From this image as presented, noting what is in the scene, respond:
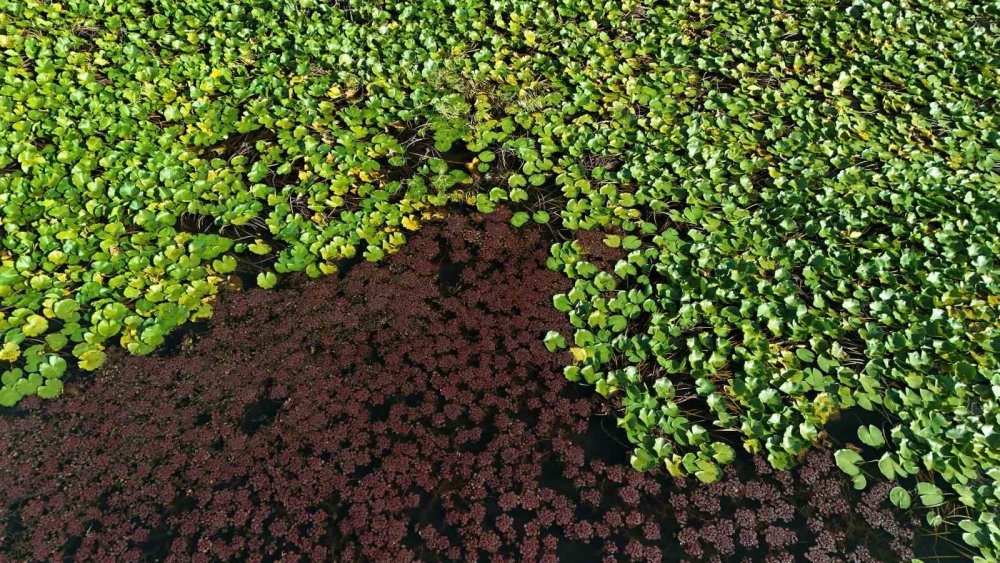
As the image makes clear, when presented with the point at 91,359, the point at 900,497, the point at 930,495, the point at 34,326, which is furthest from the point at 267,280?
the point at 930,495

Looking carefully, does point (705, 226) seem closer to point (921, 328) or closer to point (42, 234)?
point (921, 328)

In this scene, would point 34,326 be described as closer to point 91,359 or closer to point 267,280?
point 91,359

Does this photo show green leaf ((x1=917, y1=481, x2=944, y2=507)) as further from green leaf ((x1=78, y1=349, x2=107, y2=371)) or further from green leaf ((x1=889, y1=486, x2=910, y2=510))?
green leaf ((x1=78, y1=349, x2=107, y2=371))

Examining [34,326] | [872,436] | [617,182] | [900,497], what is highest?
[617,182]

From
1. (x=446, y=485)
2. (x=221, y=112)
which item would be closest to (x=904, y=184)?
(x=446, y=485)

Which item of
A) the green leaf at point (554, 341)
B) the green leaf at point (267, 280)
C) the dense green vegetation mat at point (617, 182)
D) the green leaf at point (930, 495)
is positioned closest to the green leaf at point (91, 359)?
the dense green vegetation mat at point (617, 182)

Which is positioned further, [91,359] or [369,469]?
[91,359]
